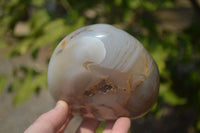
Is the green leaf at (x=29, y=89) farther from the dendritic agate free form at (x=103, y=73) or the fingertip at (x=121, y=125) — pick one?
the fingertip at (x=121, y=125)

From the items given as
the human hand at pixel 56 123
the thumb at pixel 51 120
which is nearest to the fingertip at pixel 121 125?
the human hand at pixel 56 123

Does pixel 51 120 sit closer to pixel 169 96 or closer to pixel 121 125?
pixel 121 125

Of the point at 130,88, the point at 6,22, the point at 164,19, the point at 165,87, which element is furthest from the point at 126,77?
the point at 164,19

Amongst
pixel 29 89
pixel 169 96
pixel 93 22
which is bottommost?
pixel 169 96

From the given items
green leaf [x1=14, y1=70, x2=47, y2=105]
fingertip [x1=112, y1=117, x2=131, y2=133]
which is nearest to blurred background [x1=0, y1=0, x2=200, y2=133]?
green leaf [x1=14, y1=70, x2=47, y2=105]

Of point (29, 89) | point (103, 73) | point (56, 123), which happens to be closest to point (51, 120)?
point (56, 123)

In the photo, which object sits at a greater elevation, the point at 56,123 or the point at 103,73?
the point at 103,73

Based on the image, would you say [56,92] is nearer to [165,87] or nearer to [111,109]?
[111,109]

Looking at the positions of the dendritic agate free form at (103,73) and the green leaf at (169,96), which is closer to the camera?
the dendritic agate free form at (103,73)
